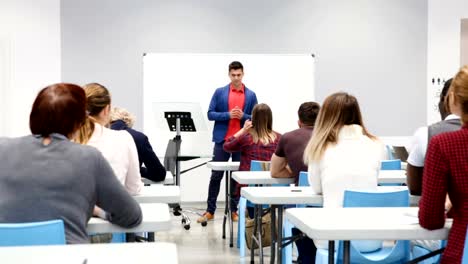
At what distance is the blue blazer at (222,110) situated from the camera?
776cm

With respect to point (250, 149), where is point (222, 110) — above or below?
above

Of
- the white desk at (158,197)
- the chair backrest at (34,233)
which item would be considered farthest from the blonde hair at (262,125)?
the chair backrest at (34,233)

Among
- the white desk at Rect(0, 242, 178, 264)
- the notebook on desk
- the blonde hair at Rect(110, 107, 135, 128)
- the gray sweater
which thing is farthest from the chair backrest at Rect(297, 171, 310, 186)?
the notebook on desk

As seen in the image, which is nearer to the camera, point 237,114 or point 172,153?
point 172,153

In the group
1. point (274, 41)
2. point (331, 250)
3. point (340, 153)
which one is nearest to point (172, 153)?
point (274, 41)

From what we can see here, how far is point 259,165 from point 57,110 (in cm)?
324

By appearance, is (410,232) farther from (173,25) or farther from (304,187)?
(173,25)

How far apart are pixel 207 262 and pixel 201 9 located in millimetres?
4550

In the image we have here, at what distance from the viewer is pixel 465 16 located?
367 inches

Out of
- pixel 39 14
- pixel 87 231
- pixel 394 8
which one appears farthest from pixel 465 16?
pixel 87 231

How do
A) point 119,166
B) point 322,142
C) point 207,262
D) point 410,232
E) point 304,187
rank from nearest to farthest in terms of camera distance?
1. point 410,232
2. point 119,166
3. point 322,142
4. point 304,187
5. point 207,262

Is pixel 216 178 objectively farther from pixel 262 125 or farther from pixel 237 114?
pixel 262 125

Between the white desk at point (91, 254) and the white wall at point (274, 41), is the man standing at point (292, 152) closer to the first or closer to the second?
→ the white desk at point (91, 254)

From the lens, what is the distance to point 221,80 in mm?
8859
